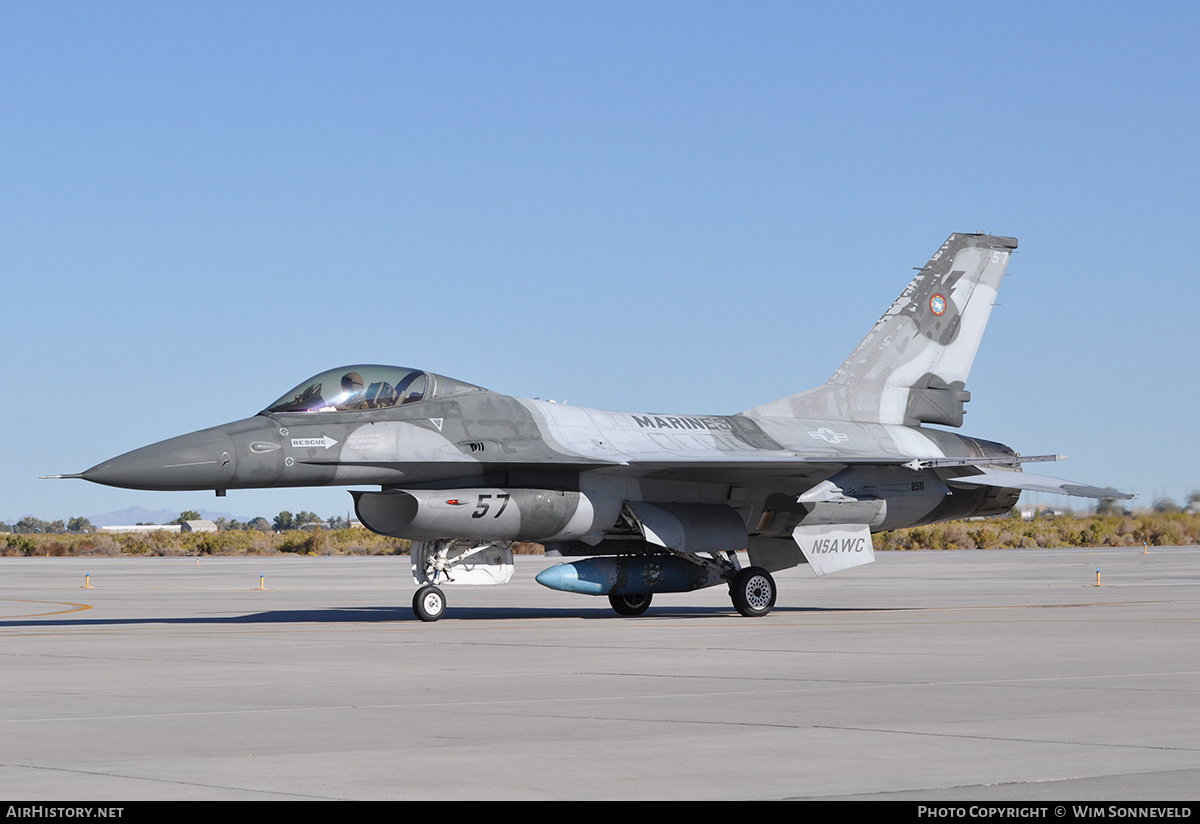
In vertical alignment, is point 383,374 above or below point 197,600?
above

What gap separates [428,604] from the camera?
1825 cm

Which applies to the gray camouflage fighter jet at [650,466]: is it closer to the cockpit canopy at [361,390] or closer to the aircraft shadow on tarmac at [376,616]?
the cockpit canopy at [361,390]

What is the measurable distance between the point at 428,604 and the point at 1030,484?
8.95m

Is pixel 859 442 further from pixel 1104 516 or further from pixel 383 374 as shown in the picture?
pixel 1104 516

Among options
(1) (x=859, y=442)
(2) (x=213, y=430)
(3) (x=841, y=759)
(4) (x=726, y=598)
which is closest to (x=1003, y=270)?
(1) (x=859, y=442)

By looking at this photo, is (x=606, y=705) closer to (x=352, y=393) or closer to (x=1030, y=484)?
(x=352, y=393)

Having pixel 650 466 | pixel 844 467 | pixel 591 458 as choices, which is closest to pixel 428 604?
pixel 591 458

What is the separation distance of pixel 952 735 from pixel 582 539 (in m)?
11.9

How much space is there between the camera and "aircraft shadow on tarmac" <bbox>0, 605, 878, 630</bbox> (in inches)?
754

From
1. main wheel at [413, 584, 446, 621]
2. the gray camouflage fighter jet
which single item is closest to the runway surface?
main wheel at [413, 584, 446, 621]

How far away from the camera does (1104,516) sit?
6944 cm

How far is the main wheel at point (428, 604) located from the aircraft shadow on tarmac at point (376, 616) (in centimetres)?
101
